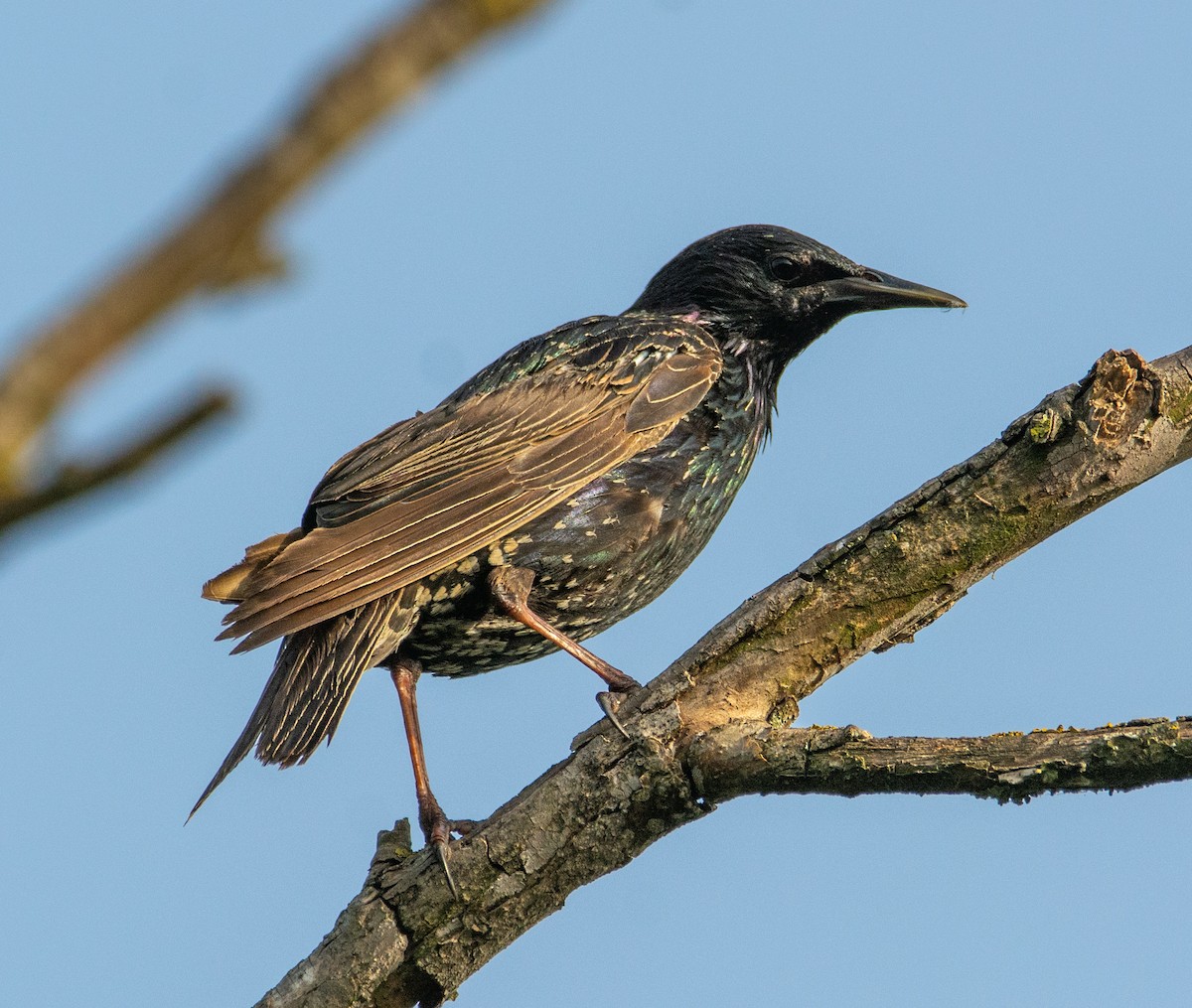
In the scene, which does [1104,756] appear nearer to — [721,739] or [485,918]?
[721,739]

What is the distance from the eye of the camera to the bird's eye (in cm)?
623

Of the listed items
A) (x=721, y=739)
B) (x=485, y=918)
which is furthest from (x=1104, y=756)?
(x=485, y=918)

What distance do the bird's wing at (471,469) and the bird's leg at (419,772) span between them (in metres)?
0.70

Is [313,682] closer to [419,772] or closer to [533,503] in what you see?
[419,772]

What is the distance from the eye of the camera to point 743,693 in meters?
4.07

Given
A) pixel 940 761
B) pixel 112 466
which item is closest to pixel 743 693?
pixel 940 761

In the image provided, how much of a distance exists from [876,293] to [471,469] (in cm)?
198

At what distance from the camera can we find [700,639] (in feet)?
13.6

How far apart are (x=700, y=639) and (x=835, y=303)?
8.08 feet

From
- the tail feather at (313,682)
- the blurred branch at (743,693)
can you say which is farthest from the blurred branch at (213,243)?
the tail feather at (313,682)

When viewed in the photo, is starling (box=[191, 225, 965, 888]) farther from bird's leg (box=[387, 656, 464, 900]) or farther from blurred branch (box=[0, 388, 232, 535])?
blurred branch (box=[0, 388, 232, 535])

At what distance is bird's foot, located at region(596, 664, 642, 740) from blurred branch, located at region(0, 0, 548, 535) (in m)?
3.35

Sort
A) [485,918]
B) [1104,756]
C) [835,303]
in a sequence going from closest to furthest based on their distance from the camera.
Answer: [1104,756] < [485,918] < [835,303]

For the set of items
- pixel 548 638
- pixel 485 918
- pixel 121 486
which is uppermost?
pixel 548 638
